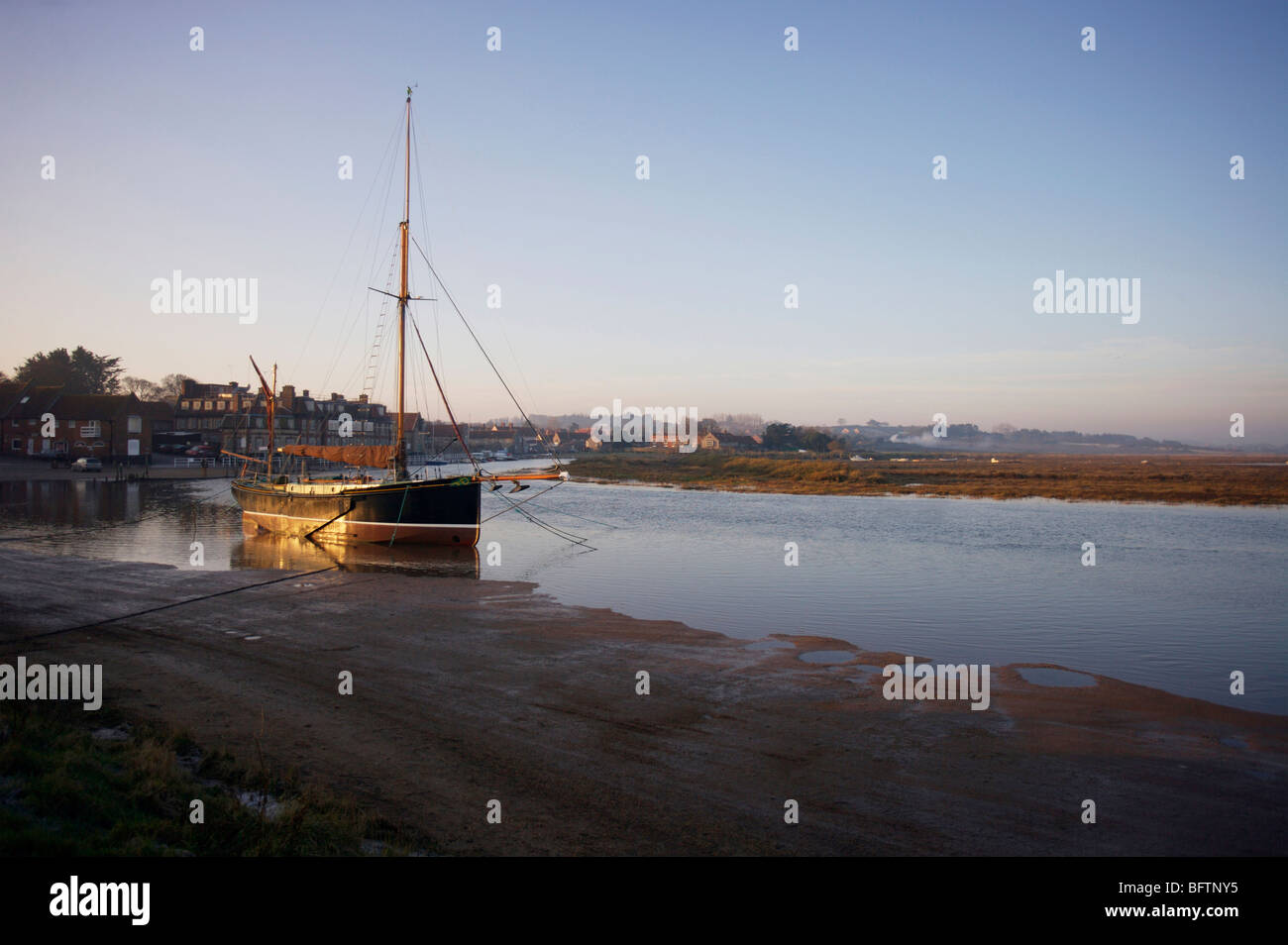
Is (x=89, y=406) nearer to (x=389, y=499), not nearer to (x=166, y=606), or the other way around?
(x=389, y=499)

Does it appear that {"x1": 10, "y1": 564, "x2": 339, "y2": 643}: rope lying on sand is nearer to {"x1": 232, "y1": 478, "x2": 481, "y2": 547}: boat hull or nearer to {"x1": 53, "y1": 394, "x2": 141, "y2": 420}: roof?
{"x1": 232, "y1": 478, "x2": 481, "y2": 547}: boat hull

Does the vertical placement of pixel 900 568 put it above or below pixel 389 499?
below

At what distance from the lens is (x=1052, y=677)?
13.0 meters

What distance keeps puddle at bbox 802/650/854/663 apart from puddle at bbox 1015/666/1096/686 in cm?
279

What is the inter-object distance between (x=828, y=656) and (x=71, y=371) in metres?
107

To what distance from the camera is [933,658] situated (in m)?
14.1

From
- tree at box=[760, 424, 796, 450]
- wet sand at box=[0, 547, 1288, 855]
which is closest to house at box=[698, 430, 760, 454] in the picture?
tree at box=[760, 424, 796, 450]

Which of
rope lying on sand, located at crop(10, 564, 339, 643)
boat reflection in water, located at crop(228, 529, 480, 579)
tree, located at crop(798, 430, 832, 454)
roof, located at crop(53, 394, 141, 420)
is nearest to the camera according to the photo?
rope lying on sand, located at crop(10, 564, 339, 643)

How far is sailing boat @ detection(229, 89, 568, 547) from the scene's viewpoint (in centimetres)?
2742

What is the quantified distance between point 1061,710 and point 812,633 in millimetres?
5415

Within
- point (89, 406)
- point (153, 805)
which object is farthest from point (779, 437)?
point (153, 805)

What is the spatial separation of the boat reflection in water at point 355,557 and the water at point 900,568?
0.14 metres
